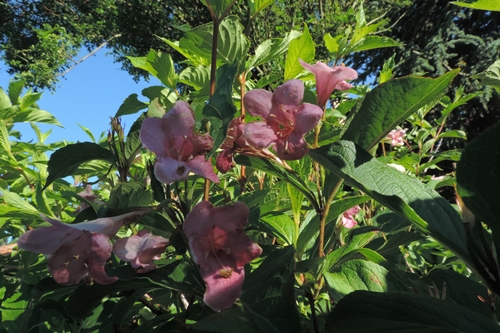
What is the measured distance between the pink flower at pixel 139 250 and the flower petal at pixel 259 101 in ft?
0.84

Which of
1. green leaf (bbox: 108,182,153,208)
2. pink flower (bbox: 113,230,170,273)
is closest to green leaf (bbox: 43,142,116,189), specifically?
green leaf (bbox: 108,182,153,208)

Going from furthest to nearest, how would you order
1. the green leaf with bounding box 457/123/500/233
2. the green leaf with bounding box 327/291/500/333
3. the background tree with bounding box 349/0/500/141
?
the background tree with bounding box 349/0/500/141 → the green leaf with bounding box 327/291/500/333 → the green leaf with bounding box 457/123/500/233

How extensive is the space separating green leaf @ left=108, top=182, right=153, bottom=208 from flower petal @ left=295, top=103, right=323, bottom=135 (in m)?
0.29

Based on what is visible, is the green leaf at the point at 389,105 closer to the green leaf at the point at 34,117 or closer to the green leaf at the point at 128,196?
the green leaf at the point at 128,196

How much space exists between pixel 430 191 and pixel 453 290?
28cm

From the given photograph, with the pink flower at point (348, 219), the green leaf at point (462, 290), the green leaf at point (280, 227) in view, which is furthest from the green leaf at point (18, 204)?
the green leaf at point (462, 290)

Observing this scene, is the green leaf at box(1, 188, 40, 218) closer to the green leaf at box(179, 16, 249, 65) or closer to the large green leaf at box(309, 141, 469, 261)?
the green leaf at box(179, 16, 249, 65)

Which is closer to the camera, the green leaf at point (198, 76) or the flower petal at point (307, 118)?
the flower petal at point (307, 118)

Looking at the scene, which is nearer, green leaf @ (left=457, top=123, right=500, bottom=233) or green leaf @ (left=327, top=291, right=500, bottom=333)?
green leaf @ (left=457, top=123, right=500, bottom=233)

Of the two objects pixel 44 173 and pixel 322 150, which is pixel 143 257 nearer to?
pixel 322 150

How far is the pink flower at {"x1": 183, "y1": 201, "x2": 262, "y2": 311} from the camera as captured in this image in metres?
0.56

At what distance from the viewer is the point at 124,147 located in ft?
2.94

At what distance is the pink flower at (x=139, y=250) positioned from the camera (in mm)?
638

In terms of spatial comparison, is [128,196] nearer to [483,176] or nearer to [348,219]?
[483,176]
